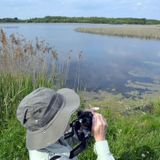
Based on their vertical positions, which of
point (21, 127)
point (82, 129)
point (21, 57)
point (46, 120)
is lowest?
point (21, 127)

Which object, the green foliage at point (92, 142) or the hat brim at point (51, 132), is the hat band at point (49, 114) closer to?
the hat brim at point (51, 132)

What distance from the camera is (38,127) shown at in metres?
1.70

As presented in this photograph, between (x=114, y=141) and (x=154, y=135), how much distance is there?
529mm

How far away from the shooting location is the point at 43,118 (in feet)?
5.52

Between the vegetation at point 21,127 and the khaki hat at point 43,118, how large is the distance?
1.74 metres

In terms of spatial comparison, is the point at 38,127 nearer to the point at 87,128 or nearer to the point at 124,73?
the point at 87,128

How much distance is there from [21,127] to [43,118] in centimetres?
219

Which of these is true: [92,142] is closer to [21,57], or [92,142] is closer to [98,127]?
[98,127]

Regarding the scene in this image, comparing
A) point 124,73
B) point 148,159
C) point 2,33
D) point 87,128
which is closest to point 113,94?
point 124,73

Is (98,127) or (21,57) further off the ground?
(98,127)

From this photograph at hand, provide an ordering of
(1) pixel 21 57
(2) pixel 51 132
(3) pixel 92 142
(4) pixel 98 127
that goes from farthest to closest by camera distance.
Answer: (1) pixel 21 57 < (3) pixel 92 142 < (4) pixel 98 127 < (2) pixel 51 132

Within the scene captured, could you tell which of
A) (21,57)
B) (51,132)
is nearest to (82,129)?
(51,132)

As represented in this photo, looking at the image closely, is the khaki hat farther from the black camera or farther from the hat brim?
the black camera

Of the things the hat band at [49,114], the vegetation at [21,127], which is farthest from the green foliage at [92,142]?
the hat band at [49,114]
